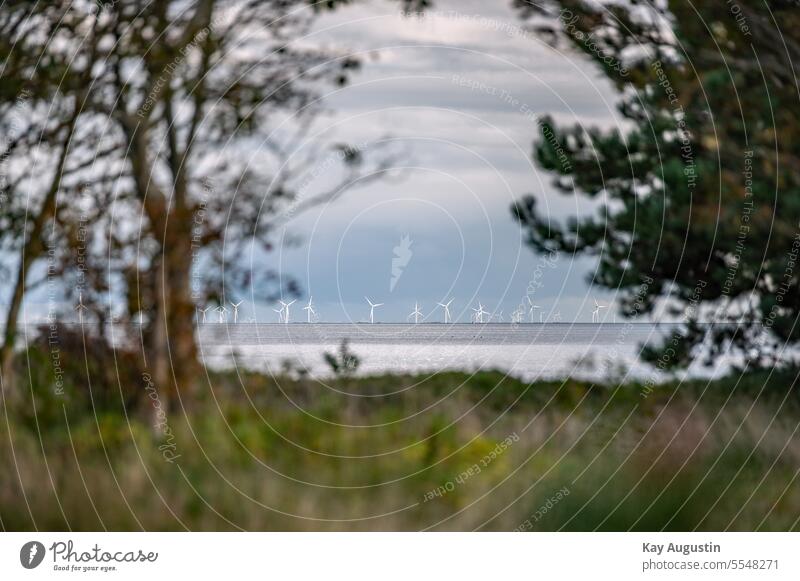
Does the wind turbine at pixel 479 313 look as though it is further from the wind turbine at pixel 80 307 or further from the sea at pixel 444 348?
the wind turbine at pixel 80 307

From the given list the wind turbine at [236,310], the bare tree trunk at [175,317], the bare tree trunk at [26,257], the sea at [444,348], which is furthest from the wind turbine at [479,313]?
the bare tree trunk at [26,257]

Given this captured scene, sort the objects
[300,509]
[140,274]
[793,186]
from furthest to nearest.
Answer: [793,186] → [140,274] → [300,509]

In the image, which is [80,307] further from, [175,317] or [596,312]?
[596,312]

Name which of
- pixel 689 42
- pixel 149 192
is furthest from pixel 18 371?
pixel 689 42

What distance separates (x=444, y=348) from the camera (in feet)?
22.6

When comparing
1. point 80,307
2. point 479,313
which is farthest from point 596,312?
point 80,307

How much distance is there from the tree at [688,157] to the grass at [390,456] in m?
0.80

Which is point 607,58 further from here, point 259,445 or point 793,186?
point 259,445

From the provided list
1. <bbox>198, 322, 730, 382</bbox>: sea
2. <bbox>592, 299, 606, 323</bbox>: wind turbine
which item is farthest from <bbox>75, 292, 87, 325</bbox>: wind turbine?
<bbox>592, 299, 606, 323</bbox>: wind turbine

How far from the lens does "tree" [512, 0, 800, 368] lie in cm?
705

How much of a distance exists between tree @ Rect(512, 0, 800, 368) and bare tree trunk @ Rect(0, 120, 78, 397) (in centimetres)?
322

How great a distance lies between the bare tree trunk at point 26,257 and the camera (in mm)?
6738
